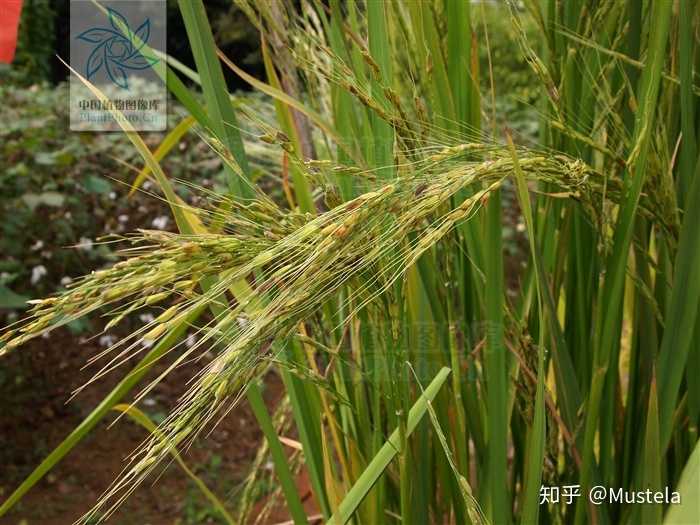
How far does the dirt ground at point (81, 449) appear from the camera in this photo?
2.89 meters

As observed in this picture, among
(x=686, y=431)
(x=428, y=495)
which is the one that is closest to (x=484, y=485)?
(x=428, y=495)

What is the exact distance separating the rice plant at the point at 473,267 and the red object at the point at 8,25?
0.34 m

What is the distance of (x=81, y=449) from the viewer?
318cm

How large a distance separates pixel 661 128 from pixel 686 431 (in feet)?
1.27

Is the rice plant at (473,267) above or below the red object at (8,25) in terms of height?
below

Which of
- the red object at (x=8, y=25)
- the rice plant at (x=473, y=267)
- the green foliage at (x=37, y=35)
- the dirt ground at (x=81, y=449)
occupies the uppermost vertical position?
the green foliage at (x=37, y=35)

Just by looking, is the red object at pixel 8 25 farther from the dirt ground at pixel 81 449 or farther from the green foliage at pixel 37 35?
the green foliage at pixel 37 35

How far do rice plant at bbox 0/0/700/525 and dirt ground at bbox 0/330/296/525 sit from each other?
1.90 m

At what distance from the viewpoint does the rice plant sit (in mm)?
752

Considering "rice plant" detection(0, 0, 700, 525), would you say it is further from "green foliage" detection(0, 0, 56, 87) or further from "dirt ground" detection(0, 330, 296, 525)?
"green foliage" detection(0, 0, 56, 87)

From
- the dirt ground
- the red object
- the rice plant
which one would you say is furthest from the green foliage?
the rice plant

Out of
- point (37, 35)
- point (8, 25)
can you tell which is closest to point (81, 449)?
point (8, 25)

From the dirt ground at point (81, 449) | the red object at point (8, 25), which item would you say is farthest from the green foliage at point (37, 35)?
the red object at point (8, 25)

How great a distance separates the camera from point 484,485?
99 centimetres
